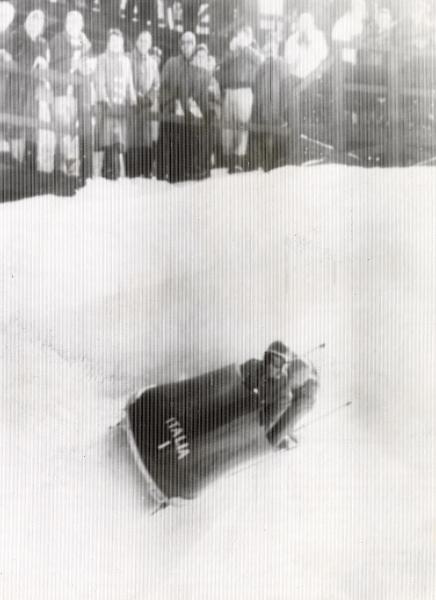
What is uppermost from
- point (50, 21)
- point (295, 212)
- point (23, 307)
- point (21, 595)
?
point (50, 21)

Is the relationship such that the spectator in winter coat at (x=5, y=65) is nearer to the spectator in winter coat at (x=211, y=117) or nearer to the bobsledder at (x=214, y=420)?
the spectator in winter coat at (x=211, y=117)

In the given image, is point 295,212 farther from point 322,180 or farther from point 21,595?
point 21,595

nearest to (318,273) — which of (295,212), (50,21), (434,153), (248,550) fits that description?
(295,212)

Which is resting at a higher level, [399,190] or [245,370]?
[399,190]

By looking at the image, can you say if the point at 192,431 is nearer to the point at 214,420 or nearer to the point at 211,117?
the point at 214,420

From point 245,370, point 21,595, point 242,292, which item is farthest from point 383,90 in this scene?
point 21,595

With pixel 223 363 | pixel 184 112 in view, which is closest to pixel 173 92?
pixel 184 112
